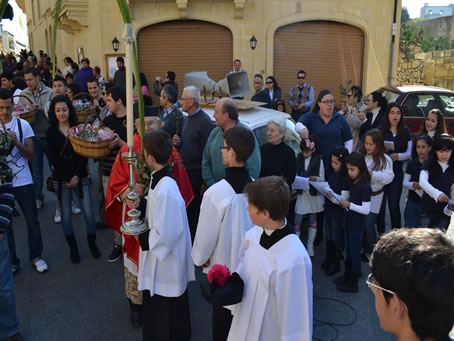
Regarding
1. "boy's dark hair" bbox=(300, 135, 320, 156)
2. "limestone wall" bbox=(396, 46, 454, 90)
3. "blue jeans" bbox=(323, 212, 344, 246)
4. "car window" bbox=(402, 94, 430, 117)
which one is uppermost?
"limestone wall" bbox=(396, 46, 454, 90)

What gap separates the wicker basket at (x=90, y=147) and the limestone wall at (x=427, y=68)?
20.2 metres

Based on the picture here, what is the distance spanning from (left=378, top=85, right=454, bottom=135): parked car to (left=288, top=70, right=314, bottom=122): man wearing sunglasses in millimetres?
2034

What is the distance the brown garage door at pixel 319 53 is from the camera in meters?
15.0

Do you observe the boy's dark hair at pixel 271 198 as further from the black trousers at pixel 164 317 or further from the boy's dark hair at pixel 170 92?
the boy's dark hair at pixel 170 92

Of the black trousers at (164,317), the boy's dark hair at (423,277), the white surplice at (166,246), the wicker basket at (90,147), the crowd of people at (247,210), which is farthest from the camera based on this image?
the wicker basket at (90,147)

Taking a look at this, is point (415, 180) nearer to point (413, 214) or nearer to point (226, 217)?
point (413, 214)

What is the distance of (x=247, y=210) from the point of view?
105 inches

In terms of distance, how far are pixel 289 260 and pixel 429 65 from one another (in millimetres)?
22364

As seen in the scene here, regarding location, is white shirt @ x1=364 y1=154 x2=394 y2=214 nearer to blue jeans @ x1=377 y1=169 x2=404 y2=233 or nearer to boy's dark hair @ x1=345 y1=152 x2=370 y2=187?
boy's dark hair @ x1=345 y1=152 x2=370 y2=187

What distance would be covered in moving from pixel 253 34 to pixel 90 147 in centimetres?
1137

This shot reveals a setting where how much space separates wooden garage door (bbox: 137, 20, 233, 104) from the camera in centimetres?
1466

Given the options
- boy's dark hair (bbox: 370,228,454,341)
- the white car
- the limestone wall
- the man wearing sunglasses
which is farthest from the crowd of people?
the limestone wall

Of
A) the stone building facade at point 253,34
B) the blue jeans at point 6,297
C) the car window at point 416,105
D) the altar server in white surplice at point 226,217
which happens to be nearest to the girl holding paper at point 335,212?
the altar server in white surplice at point 226,217

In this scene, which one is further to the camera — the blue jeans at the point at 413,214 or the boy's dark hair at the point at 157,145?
the blue jeans at the point at 413,214
